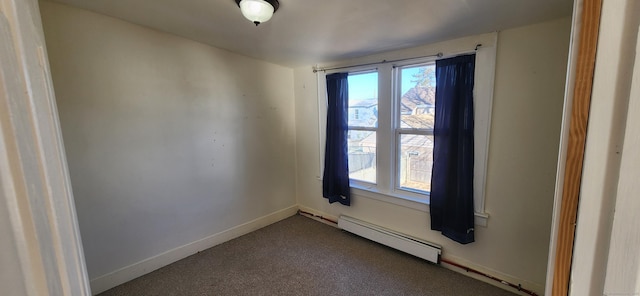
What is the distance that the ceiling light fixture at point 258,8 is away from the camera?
1.46 m

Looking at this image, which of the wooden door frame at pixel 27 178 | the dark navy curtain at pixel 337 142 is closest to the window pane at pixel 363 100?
the dark navy curtain at pixel 337 142

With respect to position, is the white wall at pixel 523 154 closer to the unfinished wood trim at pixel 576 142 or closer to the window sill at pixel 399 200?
the window sill at pixel 399 200

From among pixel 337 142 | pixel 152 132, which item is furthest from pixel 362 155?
pixel 152 132

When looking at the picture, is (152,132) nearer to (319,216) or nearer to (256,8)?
(256,8)

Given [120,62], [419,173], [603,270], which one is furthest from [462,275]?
[120,62]

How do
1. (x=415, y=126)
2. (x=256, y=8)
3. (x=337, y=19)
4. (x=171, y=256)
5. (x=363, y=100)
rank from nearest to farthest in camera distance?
1. (x=256, y=8)
2. (x=337, y=19)
3. (x=171, y=256)
4. (x=415, y=126)
5. (x=363, y=100)

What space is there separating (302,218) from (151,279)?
1.85 meters

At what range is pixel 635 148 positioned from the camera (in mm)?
302

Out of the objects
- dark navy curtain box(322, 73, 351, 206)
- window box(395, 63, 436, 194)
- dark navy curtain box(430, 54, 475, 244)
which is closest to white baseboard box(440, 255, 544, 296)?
dark navy curtain box(430, 54, 475, 244)

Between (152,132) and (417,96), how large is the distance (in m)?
2.58

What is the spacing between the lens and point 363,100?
288 cm

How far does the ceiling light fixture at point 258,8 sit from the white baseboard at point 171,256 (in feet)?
7.62

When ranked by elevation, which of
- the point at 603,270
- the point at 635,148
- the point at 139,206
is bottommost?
the point at 139,206

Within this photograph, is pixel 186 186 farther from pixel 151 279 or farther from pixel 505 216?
pixel 505 216
